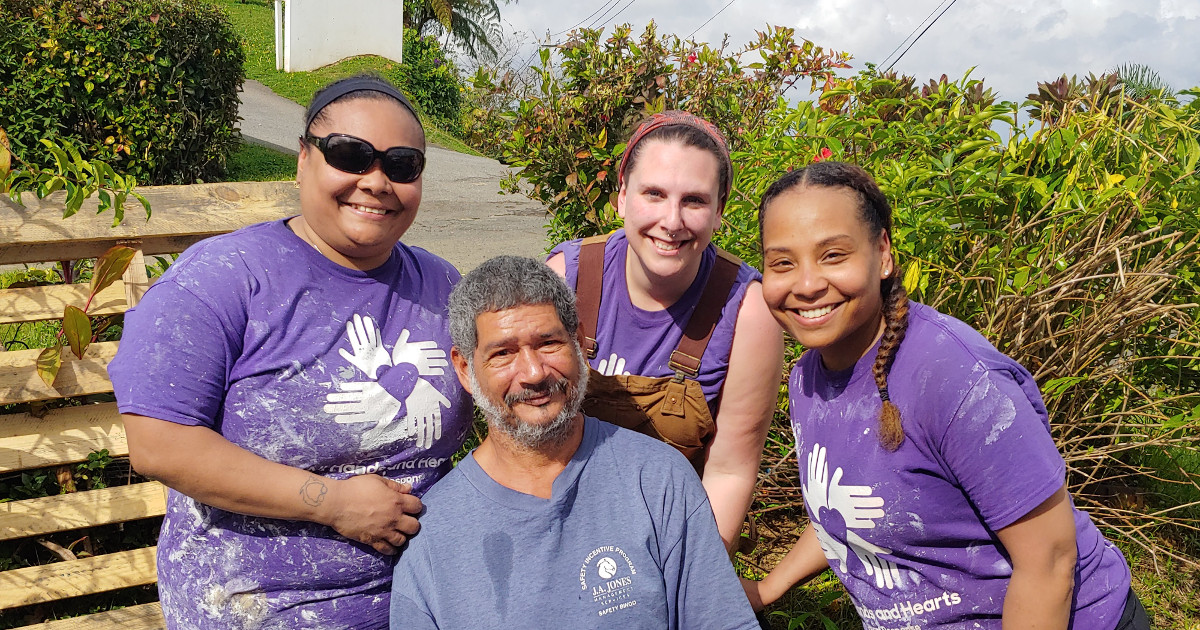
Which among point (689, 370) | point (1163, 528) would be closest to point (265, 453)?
point (689, 370)

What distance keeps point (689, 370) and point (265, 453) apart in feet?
3.64

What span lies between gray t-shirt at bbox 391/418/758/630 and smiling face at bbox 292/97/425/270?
63 cm

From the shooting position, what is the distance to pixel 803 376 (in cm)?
216

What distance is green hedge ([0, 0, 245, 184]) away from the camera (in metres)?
8.92

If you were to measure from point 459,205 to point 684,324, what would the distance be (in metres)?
11.7

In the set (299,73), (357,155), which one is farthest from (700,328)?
(299,73)

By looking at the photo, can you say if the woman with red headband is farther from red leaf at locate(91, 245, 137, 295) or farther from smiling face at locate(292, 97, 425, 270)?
red leaf at locate(91, 245, 137, 295)

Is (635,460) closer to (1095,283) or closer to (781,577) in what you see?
(781,577)

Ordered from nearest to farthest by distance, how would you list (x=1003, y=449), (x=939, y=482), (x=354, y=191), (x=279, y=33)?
(x=1003, y=449) → (x=939, y=482) → (x=354, y=191) → (x=279, y=33)

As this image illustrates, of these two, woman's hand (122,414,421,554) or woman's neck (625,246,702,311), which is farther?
woman's neck (625,246,702,311)

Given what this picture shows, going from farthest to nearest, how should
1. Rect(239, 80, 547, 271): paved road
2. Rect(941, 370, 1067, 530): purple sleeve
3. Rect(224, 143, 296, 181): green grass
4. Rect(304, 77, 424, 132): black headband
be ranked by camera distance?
Rect(224, 143, 296, 181): green grass < Rect(239, 80, 547, 271): paved road < Rect(304, 77, 424, 132): black headband < Rect(941, 370, 1067, 530): purple sleeve

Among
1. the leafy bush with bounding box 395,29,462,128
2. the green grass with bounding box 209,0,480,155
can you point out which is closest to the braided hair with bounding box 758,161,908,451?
the green grass with bounding box 209,0,480,155

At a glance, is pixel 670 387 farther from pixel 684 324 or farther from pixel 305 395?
pixel 305 395

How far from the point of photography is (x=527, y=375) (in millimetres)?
2025
